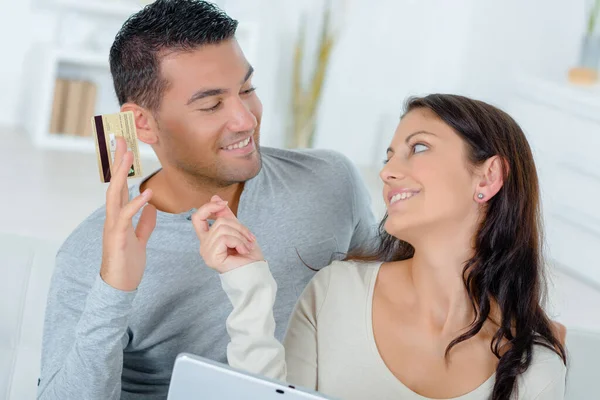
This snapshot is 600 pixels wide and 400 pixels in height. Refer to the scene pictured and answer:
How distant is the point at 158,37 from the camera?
2.09 metres

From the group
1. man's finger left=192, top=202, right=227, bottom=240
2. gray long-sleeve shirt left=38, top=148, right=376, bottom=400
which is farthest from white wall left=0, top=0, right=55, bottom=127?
man's finger left=192, top=202, right=227, bottom=240

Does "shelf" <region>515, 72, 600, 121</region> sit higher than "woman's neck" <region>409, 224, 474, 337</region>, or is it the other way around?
"woman's neck" <region>409, 224, 474, 337</region>

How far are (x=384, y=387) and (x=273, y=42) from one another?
442cm

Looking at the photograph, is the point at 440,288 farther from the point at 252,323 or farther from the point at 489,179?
the point at 252,323

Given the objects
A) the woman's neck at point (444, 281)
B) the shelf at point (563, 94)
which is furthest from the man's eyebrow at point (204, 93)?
the shelf at point (563, 94)

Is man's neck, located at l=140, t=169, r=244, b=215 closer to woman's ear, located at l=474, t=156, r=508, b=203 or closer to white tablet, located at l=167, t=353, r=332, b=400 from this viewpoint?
woman's ear, located at l=474, t=156, r=508, b=203

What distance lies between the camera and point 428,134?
1.76 m

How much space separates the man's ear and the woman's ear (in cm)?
78

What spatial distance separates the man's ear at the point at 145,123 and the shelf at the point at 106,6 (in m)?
3.48

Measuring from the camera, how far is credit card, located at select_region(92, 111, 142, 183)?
5.85 feet

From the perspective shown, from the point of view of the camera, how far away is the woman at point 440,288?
67.1 inches

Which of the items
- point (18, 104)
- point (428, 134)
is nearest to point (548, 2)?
point (18, 104)

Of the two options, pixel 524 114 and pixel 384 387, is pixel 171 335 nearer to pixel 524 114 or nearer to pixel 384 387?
pixel 384 387

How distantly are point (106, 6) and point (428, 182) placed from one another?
13.9 feet
